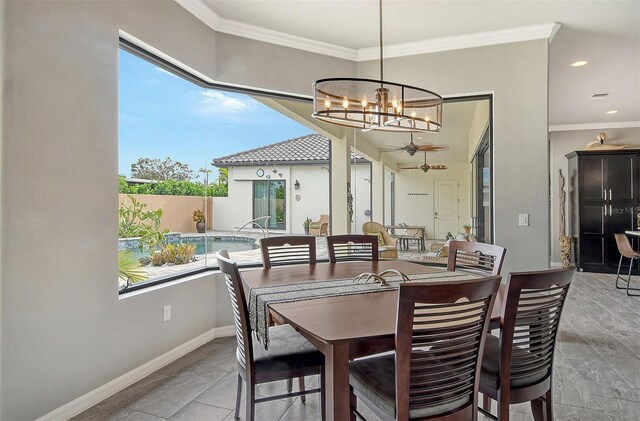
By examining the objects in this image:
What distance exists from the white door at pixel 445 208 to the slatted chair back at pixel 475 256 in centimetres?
310

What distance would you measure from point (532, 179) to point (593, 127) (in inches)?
206

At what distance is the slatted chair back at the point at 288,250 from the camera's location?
288cm

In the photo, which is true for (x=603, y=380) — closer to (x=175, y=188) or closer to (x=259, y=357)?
(x=259, y=357)

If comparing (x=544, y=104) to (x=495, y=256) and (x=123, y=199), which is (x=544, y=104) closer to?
(x=495, y=256)

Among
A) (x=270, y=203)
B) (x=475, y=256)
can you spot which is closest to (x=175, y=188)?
(x=270, y=203)

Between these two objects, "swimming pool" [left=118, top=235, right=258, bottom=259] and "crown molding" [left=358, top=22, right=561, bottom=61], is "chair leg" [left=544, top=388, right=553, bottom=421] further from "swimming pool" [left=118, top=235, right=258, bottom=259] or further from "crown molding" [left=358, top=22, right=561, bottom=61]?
"crown molding" [left=358, top=22, right=561, bottom=61]

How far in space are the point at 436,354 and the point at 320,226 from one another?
2.97 meters

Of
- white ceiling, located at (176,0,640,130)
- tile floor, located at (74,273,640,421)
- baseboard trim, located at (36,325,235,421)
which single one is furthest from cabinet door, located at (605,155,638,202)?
baseboard trim, located at (36,325,235,421)

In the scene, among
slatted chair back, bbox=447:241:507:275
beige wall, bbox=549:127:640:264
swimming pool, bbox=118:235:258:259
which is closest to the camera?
slatted chair back, bbox=447:241:507:275

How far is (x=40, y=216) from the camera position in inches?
80.5

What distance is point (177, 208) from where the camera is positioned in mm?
3336

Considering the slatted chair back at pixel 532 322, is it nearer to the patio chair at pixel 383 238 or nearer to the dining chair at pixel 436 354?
the dining chair at pixel 436 354

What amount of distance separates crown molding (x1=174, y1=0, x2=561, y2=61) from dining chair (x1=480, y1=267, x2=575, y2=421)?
2803mm

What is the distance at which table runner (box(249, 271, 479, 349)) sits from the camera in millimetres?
1818
